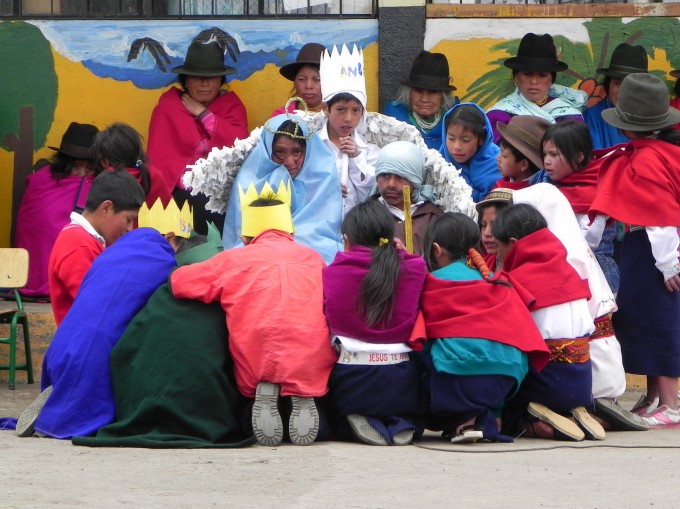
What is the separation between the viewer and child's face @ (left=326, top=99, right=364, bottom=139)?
26.3 feet

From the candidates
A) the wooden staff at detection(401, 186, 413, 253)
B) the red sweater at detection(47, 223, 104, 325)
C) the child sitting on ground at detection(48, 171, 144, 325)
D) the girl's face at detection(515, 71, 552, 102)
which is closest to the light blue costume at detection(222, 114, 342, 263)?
the wooden staff at detection(401, 186, 413, 253)

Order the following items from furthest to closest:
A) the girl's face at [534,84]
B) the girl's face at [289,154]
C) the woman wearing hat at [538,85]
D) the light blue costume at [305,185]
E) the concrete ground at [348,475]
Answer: the girl's face at [534,84] < the woman wearing hat at [538,85] < the girl's face at [289,154] < the light blue costume at [305,185] < the concrete ground at [348,475]

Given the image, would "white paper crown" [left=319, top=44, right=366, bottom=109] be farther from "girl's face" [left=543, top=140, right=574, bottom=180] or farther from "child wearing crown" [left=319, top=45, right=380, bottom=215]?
"girl's face" [left=543, top=140, right=574, bottom=180]

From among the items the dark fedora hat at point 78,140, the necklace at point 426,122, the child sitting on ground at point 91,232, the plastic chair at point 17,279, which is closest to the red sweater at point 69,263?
the child sitting on ground at point 91,232

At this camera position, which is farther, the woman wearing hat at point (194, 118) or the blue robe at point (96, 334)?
the woman wearing hat at point (194, 118)

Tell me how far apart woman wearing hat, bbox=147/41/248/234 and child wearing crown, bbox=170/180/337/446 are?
2658mm

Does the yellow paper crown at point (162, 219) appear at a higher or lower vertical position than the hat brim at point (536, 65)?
lower

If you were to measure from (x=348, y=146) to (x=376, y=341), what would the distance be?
7.28 ft

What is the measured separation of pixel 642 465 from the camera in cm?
561

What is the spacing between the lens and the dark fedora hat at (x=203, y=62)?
29.7ft

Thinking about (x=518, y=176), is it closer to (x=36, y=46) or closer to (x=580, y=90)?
(x=580, y=90)

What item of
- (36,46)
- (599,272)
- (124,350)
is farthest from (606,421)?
(36,46)

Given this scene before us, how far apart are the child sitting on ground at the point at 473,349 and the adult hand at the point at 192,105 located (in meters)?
3.33

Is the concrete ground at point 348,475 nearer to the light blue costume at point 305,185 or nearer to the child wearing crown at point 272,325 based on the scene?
the child wearing crown at point 272,325
